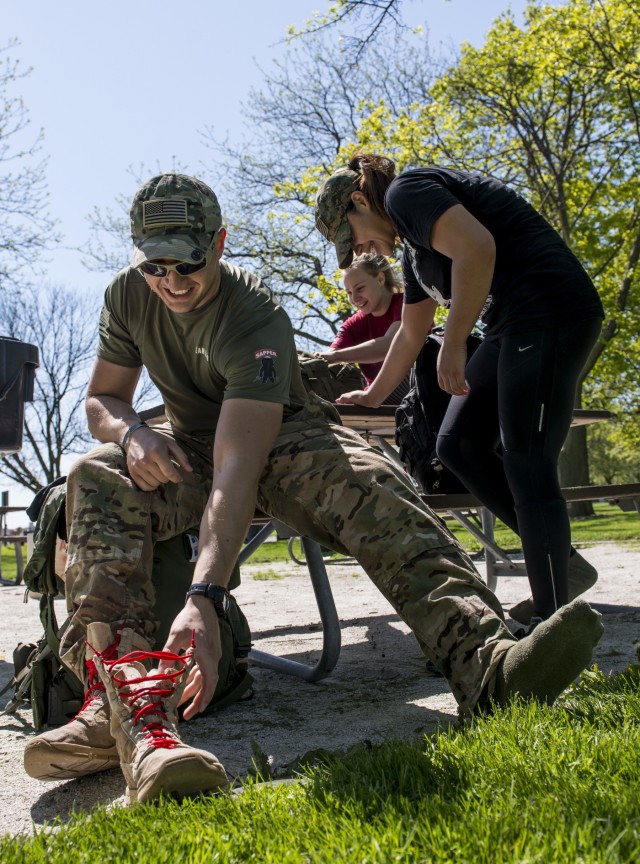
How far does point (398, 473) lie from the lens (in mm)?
2656

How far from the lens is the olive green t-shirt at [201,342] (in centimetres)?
276

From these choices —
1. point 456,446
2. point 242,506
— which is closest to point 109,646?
point 242,506

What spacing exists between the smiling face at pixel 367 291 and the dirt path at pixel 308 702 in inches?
68.8

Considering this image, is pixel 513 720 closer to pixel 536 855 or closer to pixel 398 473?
pixel 536 855

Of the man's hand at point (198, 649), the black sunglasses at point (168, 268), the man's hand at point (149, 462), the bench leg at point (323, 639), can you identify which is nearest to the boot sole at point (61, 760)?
the man's hand at point (198, 649)

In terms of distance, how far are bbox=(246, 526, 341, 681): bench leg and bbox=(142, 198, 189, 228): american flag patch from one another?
125 cm

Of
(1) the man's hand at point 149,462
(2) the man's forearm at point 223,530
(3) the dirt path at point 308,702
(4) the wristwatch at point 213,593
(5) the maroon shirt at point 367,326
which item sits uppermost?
(5) the maroon shirt at point 367,326

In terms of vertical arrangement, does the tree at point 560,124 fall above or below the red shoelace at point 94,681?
above

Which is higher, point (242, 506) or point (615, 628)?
point (242, 506)

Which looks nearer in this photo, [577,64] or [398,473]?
[398,473]

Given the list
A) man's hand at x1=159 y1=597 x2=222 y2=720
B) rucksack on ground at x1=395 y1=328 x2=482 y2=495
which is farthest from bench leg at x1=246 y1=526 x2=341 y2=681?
man's hand at x1=159 y1=597 x2=222 y2=720

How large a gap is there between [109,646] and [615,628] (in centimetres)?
Result: 249

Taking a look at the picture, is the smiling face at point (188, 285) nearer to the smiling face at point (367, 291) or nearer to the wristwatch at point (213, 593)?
the wristwatch at point (213, 593)

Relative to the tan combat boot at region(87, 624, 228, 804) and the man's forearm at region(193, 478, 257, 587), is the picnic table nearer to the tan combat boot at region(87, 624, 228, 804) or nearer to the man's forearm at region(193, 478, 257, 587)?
the man's forearm at region(193, 478, 257, 587)
